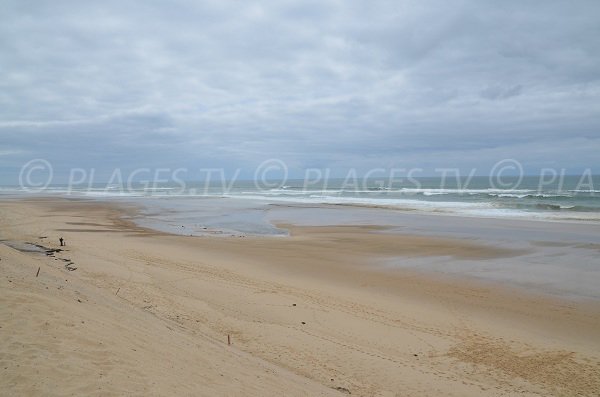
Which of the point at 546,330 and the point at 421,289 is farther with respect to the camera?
the point at 421,289

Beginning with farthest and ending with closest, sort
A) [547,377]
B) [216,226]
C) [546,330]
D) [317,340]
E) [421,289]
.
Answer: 1. [216,226]
2. [421,289]
3. [546,330]
4. [317,340]
5. [547,377]

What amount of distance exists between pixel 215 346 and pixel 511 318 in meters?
5.92

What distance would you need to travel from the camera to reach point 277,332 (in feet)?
23.8

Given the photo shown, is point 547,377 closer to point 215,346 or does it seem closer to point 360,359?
point 360,359

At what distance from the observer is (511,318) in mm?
8281

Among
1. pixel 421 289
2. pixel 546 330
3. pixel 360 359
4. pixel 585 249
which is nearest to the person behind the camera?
pixel 360 359

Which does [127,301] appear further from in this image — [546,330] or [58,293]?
[546,330]

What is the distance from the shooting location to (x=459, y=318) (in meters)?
8.23

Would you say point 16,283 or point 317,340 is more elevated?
point 16,283

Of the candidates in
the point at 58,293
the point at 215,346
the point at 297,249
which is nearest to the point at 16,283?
the point at 58,293

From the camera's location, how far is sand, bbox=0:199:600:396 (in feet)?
14.6

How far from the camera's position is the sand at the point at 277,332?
446 cm

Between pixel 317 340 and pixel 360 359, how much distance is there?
89 cm

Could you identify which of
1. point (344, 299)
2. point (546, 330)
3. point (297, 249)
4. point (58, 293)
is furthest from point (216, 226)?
point (546, 330)
